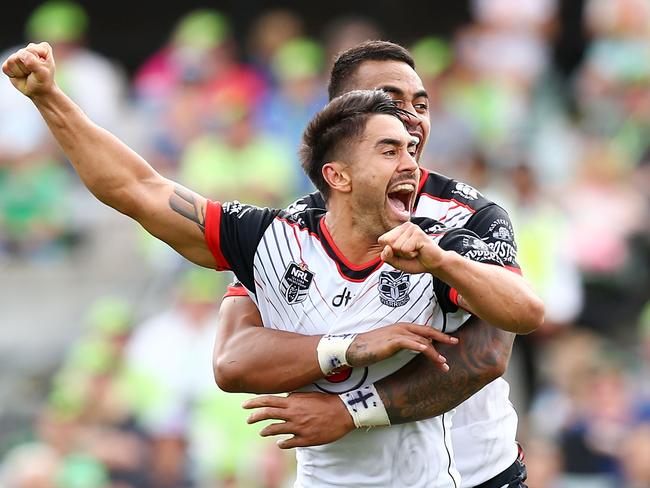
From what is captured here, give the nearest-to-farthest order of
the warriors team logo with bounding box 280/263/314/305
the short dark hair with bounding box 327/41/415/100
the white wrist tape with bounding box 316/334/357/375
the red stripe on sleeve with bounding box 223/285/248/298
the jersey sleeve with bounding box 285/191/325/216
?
1. the white wrist tape with bounding box 316/334/357/375
2. the warriors team logo with bounding box 280/263/314/305
3. the jersey sleeve with bounding box 285/191/325/216
4. the red stripe on sleeve with bounding box 223/285/248/298
5. the short dark hair with bounding box 327/41/415/100

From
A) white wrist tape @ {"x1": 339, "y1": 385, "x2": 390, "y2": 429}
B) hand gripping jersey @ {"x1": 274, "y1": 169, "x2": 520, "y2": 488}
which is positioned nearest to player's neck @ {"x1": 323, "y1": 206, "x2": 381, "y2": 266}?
hand gripping jersey @ {"x1": 274, "y1": 169, "x2": 520, "y2": 488}

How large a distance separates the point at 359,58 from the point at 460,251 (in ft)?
3.91

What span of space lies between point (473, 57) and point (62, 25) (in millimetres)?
3840

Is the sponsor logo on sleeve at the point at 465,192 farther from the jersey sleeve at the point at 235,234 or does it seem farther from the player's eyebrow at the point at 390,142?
the jersey sleeve at the point at 235,234

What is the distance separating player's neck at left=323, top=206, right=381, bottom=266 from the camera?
16.9 feet

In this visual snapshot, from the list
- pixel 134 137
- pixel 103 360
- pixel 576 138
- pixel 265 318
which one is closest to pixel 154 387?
pixel 103 360

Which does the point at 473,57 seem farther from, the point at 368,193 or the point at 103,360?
the point at 368,193

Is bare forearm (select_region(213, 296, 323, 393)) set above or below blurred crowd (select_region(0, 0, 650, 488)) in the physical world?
below

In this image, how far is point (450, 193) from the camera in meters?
5.31

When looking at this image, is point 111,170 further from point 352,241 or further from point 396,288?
point 396,288

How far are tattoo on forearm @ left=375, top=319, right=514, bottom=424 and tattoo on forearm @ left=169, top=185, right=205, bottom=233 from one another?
0.89 m

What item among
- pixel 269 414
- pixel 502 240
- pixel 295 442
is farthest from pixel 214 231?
pixel 502 240

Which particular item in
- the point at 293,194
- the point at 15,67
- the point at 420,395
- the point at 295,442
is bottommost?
the point at 295,442

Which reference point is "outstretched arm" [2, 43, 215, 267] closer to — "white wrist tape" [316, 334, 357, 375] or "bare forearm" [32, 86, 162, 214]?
"bare forearm" [32, 86, 162, 214]
